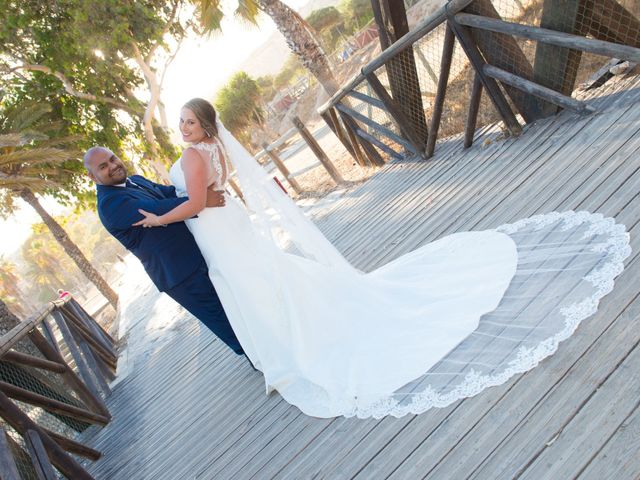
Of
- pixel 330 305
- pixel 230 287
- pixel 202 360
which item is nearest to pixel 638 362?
pixel 330 305

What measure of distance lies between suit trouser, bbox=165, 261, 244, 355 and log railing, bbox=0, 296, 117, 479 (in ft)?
4.42

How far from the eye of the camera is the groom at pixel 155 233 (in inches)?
131

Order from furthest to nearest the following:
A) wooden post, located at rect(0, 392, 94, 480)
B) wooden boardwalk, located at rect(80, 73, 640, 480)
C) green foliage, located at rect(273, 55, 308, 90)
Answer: green foliage, located at rect(273, 55, 308, 90), wooden post, located at rect(0, 392, 94, 480), wooden boardwalk, located at rect(80, 73, 640, 480)

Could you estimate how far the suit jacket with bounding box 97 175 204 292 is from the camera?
3.32m

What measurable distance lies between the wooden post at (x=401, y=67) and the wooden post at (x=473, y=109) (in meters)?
0.93

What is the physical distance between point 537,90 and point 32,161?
1155cm

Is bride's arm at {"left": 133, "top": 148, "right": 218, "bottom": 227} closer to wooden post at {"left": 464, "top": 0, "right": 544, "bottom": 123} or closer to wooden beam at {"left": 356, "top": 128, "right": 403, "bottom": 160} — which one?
wooden post at {"left": 464, "top": 0, "right": 544, "bottom": 123}

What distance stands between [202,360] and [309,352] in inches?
90.3

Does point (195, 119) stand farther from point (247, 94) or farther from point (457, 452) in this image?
point (247, 94)

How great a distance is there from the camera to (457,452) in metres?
2.16

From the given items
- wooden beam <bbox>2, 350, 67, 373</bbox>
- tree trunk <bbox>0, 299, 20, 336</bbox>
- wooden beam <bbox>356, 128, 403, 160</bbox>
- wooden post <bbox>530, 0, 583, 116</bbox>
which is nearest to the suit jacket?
wooden beam <bbox>2, 350, 67, 373</bbox>

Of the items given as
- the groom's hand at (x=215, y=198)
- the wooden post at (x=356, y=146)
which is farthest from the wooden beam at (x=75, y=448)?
the wooden post at (x=356, y=146)

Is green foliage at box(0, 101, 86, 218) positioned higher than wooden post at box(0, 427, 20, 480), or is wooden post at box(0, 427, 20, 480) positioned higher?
green foliage at box(0, 101, 86, 218)

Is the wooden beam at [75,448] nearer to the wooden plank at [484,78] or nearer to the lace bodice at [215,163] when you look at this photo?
the lace bodice at [215,163]
